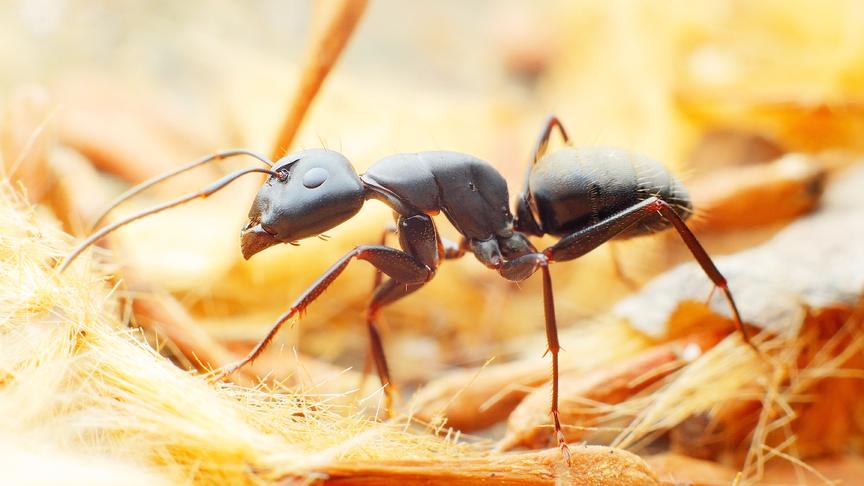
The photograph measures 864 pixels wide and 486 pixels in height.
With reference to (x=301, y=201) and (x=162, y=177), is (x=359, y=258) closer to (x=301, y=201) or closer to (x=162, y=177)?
(x=301, y=201)

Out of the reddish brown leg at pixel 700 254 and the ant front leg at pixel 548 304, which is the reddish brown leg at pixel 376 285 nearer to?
the ant front leg at pixel 548 304

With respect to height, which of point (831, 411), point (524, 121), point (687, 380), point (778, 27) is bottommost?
point (831, 411)

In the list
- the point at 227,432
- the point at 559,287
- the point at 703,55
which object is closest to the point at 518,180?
the point at 559,287

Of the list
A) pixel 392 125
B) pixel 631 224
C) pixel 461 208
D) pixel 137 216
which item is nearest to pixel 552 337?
pixel 631 224

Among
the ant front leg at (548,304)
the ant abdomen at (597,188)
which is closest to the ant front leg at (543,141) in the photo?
the ant abdomen at (597,188)

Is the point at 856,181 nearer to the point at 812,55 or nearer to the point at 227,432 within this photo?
the point at 812,55

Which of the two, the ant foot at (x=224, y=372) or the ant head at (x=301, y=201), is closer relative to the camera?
the ant foot at (x=224, y=372)

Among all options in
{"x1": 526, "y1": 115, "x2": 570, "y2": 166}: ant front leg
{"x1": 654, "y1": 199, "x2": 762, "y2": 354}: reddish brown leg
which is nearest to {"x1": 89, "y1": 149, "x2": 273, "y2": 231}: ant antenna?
{"x1": 526, "y1": 115, "x2": 570, "y2": 166}: ant front leg

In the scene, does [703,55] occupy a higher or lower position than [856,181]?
higher
